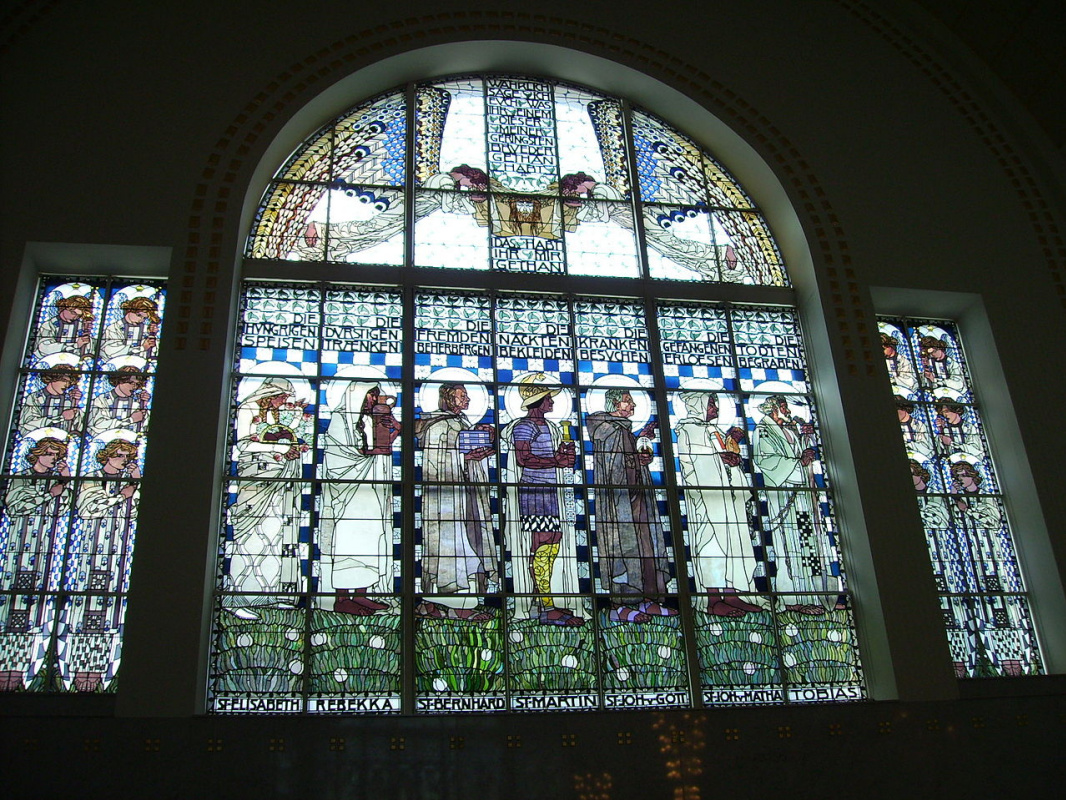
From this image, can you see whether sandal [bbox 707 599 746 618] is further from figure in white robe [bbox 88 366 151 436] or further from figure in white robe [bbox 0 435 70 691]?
figure in white robe [bbox 0 435 70 691]

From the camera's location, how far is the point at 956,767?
20.8ft

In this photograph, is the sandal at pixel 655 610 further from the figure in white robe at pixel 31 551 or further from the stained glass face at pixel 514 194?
the figure in white robe at pixel 31 551

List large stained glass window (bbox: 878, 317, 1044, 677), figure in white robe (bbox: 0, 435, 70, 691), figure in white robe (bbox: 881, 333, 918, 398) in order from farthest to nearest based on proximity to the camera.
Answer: figure in white robe (bbox: 881, 333, 918, 398) → large stained glass window (bbox: 878, 317, 1044, 677) → figure in white robe (bbox: 0, 435, 70, 691)

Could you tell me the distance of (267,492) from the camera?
6.65 meters

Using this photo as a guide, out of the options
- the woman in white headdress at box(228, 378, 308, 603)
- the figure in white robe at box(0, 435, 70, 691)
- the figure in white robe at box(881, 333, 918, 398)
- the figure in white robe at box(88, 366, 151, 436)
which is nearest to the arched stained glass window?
the woman in white headdress at box(228, 378, 308, 603)

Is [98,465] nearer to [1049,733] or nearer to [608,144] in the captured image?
[608,144]

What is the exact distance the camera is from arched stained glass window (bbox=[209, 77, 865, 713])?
6441 millimetres

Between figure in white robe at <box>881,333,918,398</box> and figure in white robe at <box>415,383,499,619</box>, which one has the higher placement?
figure in white robe at <box>881,333,918,398</box>

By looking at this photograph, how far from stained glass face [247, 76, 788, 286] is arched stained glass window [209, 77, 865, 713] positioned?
0.07ft

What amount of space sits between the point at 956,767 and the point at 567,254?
4463 millimetres

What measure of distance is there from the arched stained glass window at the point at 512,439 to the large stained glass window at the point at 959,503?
79 cm

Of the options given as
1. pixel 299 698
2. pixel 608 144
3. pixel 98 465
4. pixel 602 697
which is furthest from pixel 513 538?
pixel 608 144

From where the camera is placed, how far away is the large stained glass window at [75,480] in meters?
6.05

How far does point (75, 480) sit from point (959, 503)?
618cm
